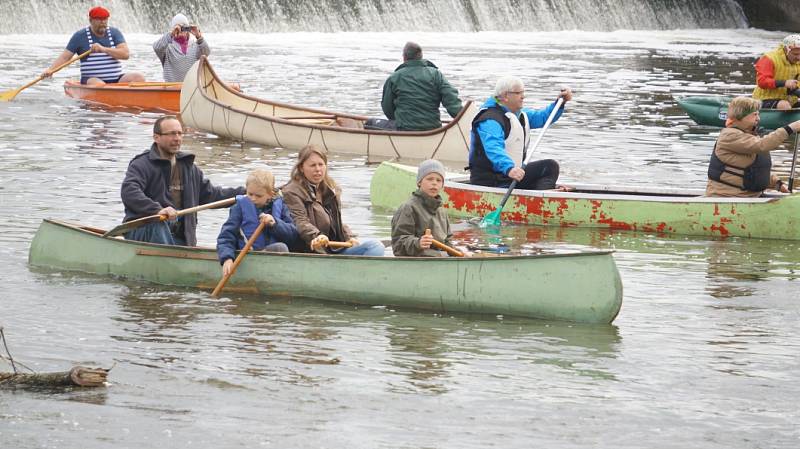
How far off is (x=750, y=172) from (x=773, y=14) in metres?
43.2

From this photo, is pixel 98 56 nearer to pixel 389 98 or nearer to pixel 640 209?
pixel 389 98

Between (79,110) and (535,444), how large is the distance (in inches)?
673

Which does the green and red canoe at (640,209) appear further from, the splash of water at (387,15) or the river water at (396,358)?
the splash of water at (387,15)

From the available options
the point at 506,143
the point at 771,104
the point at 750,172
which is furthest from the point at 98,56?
the point at 750,172

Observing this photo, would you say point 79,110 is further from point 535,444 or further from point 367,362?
point 535,444

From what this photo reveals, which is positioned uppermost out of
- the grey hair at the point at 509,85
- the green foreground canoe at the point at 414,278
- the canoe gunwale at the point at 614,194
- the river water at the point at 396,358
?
the grey hair at the point at 509,85

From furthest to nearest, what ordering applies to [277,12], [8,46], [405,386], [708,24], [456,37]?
[708,24]
[456,37]
[277,12]
[8,46]
[405,386]

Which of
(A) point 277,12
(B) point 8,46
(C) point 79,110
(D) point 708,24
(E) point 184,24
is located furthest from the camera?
(D) point 708,24

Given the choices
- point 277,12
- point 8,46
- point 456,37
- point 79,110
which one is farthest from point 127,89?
point 456,37

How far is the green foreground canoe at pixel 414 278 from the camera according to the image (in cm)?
931

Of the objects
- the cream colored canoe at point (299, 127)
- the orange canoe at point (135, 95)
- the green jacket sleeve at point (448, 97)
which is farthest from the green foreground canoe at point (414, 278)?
the orange canoe at point (135, 95)

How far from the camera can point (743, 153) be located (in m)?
12.5

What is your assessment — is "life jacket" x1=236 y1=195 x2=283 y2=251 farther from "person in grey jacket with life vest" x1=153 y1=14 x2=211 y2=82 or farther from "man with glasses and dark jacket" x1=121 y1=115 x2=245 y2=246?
"person in grey jacket with life vest" x1=153 y1=14 x2=211 y2=82

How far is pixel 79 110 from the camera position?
22.9 meters
